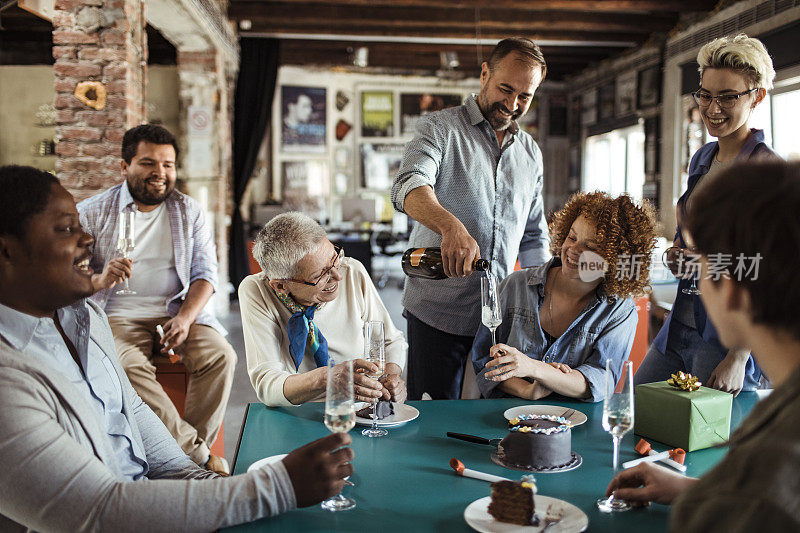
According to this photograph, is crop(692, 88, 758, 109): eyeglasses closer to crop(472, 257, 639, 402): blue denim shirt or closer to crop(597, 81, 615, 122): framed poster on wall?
crop(472, 257, 639, 402): blue denim shirt

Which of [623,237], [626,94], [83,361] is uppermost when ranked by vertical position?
[626,94]

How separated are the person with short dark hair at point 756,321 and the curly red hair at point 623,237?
1177 mm

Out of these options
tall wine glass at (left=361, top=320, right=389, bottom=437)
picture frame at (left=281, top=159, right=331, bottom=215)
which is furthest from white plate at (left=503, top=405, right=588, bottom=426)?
picture frame at (left=281, top=159, right=331, bottom=215)

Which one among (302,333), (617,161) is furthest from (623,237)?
(617,161)

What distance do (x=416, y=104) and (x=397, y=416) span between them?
1054 cm

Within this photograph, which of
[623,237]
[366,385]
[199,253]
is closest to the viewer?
[366,385]

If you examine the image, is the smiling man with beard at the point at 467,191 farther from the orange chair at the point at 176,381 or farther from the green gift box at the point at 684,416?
the orange chair at the point at 176,381

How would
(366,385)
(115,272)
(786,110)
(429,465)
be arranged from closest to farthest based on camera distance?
(429,465)
(366,385)
(115,272)
(786,110)

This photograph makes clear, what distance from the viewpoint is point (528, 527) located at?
1112 mm

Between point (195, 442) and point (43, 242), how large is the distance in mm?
2029

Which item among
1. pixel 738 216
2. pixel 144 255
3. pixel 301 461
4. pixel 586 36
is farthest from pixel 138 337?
pixel 586 36

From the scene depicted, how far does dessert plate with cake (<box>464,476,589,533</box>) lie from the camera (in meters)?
1.11

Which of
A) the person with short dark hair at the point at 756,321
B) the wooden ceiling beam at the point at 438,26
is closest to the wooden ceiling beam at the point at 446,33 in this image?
the wooden ceiling beam at the point at 438,26

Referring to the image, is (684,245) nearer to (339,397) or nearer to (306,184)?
(339,397)
